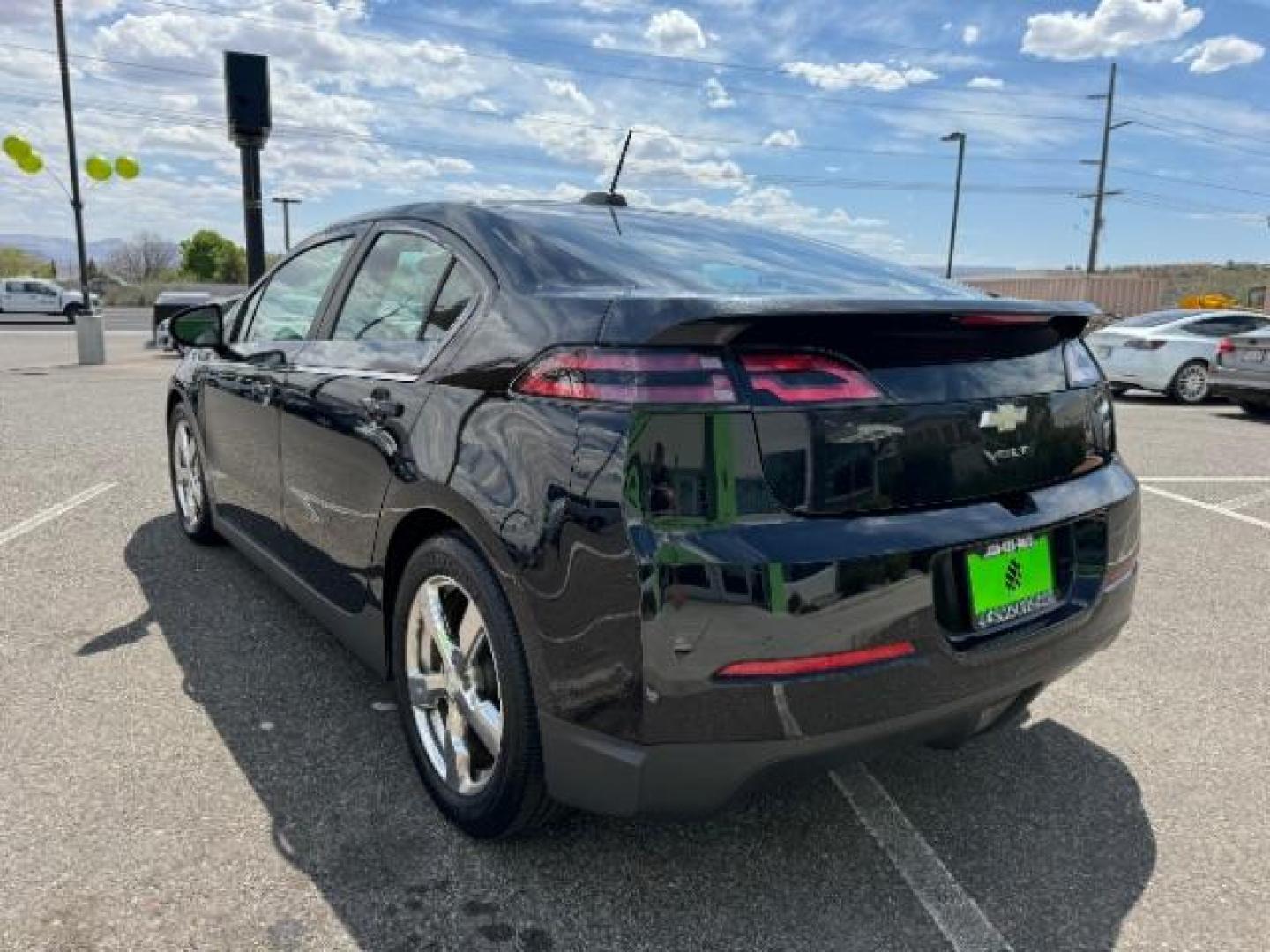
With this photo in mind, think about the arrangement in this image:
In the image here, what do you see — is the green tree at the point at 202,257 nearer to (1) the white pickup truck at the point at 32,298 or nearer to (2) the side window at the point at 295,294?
(1) the white pickup truck at the point at 32,298

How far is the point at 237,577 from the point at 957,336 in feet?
11.0

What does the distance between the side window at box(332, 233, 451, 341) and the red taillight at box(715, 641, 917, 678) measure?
4.31 ft

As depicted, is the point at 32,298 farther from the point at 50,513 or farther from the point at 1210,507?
the point at 1210,507

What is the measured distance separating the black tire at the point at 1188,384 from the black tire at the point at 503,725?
13735 mm

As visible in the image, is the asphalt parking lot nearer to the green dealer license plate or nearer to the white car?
the green dealer license plate

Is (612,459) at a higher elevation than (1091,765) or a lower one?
higher

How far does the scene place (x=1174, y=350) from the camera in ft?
43.8

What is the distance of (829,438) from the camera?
1.89 metres

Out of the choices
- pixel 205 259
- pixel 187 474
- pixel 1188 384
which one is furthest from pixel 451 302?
pixel 205 259

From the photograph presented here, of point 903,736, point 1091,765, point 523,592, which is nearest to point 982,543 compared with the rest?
point 903,736

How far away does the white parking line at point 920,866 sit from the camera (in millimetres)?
2057

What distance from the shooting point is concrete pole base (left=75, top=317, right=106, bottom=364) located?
16.8m

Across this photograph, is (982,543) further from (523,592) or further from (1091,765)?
(1091,765)

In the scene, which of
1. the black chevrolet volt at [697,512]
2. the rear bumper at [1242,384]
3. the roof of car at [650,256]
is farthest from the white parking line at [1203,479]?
the black chevrolet volt at [697,512]
